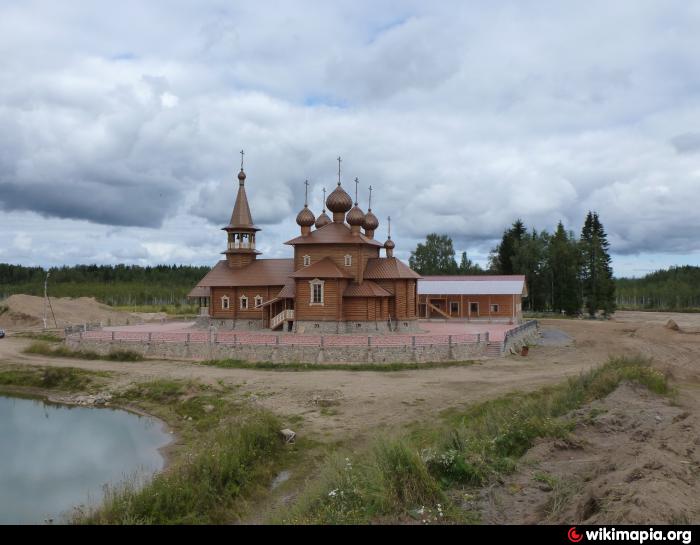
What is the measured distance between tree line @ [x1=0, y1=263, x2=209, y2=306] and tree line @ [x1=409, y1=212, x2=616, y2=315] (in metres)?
60.0

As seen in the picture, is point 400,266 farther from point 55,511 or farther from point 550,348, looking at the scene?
point 55,511

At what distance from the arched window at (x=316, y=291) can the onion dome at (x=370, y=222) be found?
25.2 ft

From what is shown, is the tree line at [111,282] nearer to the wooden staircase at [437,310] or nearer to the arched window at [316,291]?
the wooden staircase at [437,310]

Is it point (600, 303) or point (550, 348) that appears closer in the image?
point (550, 348)

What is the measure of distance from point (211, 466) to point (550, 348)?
26.9 metres

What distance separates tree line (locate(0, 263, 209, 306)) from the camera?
100500 mm

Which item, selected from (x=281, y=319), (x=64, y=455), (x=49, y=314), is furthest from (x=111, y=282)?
(x=64, y=455)

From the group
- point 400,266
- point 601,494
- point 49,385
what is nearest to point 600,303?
point 400,266

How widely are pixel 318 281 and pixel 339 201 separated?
6.58 metres

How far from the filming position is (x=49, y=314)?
5303cm

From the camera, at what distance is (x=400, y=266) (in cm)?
3684

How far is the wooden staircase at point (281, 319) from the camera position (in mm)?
35156
